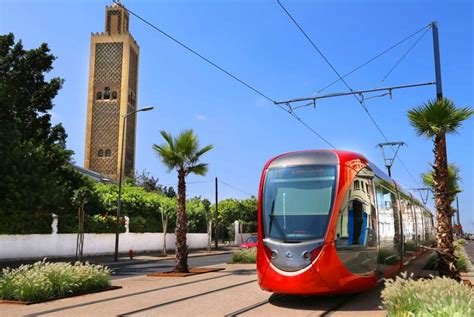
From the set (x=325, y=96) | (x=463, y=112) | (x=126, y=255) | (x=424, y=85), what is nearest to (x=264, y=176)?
(x=463, y=112)

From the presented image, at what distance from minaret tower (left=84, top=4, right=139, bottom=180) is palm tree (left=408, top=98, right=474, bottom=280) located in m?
88.0

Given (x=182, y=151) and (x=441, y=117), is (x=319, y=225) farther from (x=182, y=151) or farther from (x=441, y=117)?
(x=182, y=151)

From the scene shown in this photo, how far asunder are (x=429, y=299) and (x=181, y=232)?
1364 centimetres

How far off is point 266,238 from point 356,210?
2.00 metres

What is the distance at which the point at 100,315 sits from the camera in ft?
29.7

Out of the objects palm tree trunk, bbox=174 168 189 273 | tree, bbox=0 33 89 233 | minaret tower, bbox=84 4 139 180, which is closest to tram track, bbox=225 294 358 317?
palm tree trunk, bbox=174 168 189 273

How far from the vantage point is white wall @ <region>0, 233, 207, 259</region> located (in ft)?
91.3

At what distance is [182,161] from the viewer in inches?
767

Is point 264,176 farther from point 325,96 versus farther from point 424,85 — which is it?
point 424,85

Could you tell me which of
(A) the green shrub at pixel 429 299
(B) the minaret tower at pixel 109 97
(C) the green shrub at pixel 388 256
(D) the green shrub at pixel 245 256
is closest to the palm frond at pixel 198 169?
(D) the green shrub at pixel 245 256

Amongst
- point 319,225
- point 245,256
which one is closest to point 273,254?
point 319,225

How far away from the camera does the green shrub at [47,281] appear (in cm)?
1110

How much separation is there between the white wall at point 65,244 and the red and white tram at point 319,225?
2221cm

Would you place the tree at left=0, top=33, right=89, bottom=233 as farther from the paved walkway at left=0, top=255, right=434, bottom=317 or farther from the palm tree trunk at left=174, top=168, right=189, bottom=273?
the paved walkway at left=0, top=255, right=434, bottom=317
